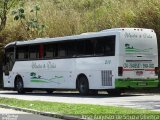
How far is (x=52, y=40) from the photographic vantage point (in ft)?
100

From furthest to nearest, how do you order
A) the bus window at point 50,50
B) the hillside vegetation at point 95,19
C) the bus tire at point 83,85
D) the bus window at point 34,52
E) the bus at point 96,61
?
the hillside vegetation at point 95,19 < the bus window at point 34,52 < the bus window at point 50,50 < the bus tire at point 83,85 < the bus at point 96,61

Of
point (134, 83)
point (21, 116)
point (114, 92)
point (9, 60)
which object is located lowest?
point (21, 116)

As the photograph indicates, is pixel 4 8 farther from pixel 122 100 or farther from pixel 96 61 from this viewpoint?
pixel 122 100

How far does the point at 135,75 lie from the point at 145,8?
24.9 ft

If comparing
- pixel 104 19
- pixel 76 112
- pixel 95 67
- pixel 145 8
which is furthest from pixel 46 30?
pixel 76 112

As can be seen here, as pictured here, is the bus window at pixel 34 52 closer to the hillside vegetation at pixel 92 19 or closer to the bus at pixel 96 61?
the bus at pixel 96 61

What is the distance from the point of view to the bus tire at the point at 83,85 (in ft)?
92.5

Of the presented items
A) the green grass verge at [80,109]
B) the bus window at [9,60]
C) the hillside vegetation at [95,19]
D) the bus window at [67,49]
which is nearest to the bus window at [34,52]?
the bus window at [67,49]

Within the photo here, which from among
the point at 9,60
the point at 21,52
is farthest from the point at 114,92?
the point at 9,60

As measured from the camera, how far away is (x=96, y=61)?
90.0 feet

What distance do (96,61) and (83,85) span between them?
182cm

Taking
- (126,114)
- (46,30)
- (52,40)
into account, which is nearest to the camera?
(126,114)

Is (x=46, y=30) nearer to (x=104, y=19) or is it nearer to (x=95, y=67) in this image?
(x=104, y=19)

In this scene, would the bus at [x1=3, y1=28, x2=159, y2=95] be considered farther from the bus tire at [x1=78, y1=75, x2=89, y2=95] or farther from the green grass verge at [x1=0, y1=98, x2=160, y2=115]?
the green grass verge at [x1=0, y1=98, x2=160, y2=115]
